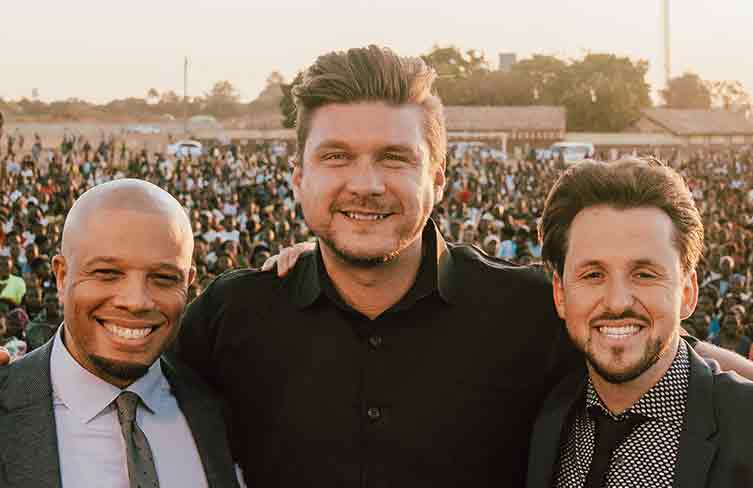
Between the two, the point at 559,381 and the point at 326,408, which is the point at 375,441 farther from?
the point at 559,381

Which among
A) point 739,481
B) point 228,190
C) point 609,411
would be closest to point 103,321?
point 609,411

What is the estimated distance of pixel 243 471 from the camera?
310 cm

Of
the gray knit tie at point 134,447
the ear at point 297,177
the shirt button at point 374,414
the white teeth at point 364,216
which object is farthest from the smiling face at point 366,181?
the gray knit tie at point 134,447

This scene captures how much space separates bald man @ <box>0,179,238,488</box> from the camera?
2572mm

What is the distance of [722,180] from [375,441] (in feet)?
105

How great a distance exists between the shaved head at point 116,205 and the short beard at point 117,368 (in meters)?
0.32

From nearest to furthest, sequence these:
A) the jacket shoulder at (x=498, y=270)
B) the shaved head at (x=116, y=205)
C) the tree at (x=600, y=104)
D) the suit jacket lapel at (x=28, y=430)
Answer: the suit jacket lapel at (x=28, y=430), the shaved head at (x=116, y=205), the jacket shoulder at (x=498, y=270), the tree at (x=600, y=104)

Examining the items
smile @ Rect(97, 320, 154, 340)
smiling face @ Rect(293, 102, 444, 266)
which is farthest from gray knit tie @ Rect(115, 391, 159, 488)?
smiling face @ Rect(293, 102, 444, 266)

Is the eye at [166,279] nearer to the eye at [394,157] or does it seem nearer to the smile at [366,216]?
the smile at [366,216]

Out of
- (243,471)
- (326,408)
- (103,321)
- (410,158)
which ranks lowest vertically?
(243,471)

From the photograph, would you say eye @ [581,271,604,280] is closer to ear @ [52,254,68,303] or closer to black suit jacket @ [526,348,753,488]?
black suit jacket @ [526,348,753,488]

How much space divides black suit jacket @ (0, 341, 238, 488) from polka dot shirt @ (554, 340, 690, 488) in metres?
1.01

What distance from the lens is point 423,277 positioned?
9.98 ft

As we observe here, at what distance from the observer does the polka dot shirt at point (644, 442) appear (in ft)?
8.55
